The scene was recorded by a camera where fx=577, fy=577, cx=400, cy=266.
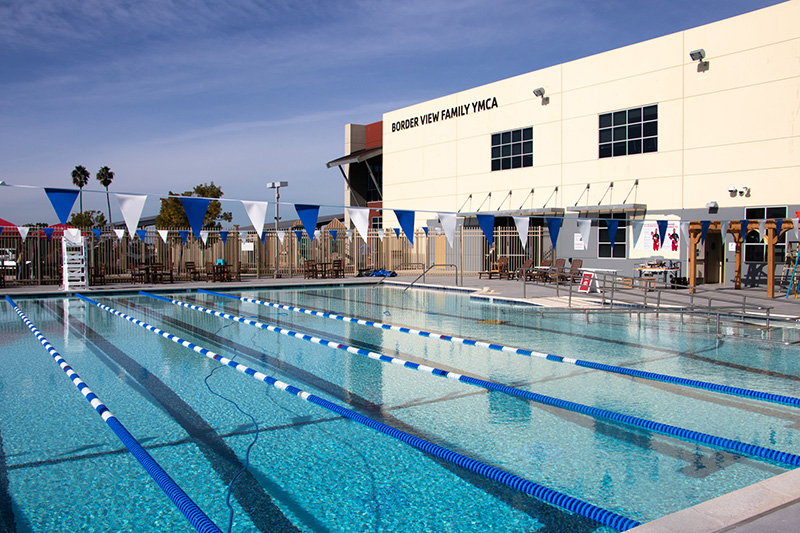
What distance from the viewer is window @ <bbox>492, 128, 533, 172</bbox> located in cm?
2494

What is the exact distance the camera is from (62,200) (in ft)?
33.6

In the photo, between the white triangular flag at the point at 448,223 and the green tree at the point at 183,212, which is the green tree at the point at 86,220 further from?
the white triangular flag at the point at 448,223

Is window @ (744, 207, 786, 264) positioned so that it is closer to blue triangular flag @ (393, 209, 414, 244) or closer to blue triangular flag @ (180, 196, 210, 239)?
blue triangular flag @ (393, 209, 414, 244)

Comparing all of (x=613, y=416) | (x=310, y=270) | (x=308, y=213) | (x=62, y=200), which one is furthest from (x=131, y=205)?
(x=310, y=270)

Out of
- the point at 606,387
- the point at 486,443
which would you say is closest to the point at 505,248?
the point at 606,387

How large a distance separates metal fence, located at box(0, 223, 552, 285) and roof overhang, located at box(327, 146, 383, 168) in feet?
23.9

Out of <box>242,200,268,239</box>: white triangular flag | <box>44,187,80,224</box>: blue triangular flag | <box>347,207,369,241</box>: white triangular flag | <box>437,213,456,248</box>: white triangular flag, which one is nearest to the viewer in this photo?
<box>44,187,80,224</box>: blue triangular flag

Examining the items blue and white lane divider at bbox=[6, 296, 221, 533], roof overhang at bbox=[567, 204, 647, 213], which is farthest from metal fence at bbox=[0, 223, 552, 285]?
blue and white lane divider at bbox=[6, 296, 221, 533]

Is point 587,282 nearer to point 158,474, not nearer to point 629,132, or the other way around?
point 629,132

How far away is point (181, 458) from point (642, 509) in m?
3.41

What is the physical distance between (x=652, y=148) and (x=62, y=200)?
18.5 metres

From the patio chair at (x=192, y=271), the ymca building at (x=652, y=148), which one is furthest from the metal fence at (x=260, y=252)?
the ymca building at (x=652, y=148)

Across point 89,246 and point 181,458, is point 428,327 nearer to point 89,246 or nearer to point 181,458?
point 181,458

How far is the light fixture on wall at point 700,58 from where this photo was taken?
1867 cm
